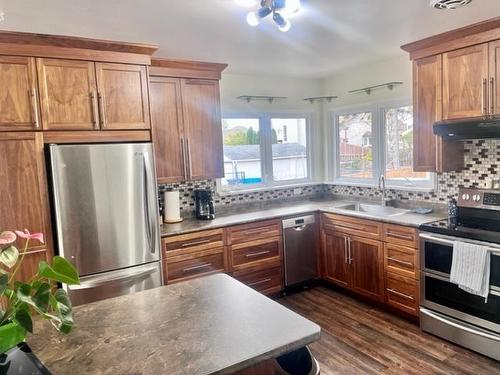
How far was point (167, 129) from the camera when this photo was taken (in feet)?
11.0

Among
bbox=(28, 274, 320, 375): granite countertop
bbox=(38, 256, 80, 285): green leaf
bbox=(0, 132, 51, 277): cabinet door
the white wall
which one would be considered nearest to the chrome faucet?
the white wall

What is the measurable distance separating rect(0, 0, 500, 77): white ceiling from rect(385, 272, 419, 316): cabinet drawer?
2024mm

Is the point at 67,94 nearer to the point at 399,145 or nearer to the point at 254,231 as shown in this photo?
the point at 254,231

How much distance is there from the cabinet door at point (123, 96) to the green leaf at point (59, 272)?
205 centimetres

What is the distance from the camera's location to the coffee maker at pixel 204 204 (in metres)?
3.68

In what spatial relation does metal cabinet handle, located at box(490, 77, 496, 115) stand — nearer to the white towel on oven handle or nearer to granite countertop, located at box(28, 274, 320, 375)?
the white towel on oven handle

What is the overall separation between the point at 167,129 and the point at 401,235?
2.26 m

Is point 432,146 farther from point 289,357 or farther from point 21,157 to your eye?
point 21,157

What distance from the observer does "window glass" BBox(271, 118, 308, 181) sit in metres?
4.55

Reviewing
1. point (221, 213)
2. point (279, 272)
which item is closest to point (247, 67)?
point (221, 213)

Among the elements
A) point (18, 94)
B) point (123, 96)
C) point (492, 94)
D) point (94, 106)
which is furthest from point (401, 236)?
point (18, 94)

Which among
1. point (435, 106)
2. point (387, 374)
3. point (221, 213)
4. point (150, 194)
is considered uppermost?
point (435, 106)

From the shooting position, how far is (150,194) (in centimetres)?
287

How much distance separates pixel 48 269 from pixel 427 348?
110 inches
